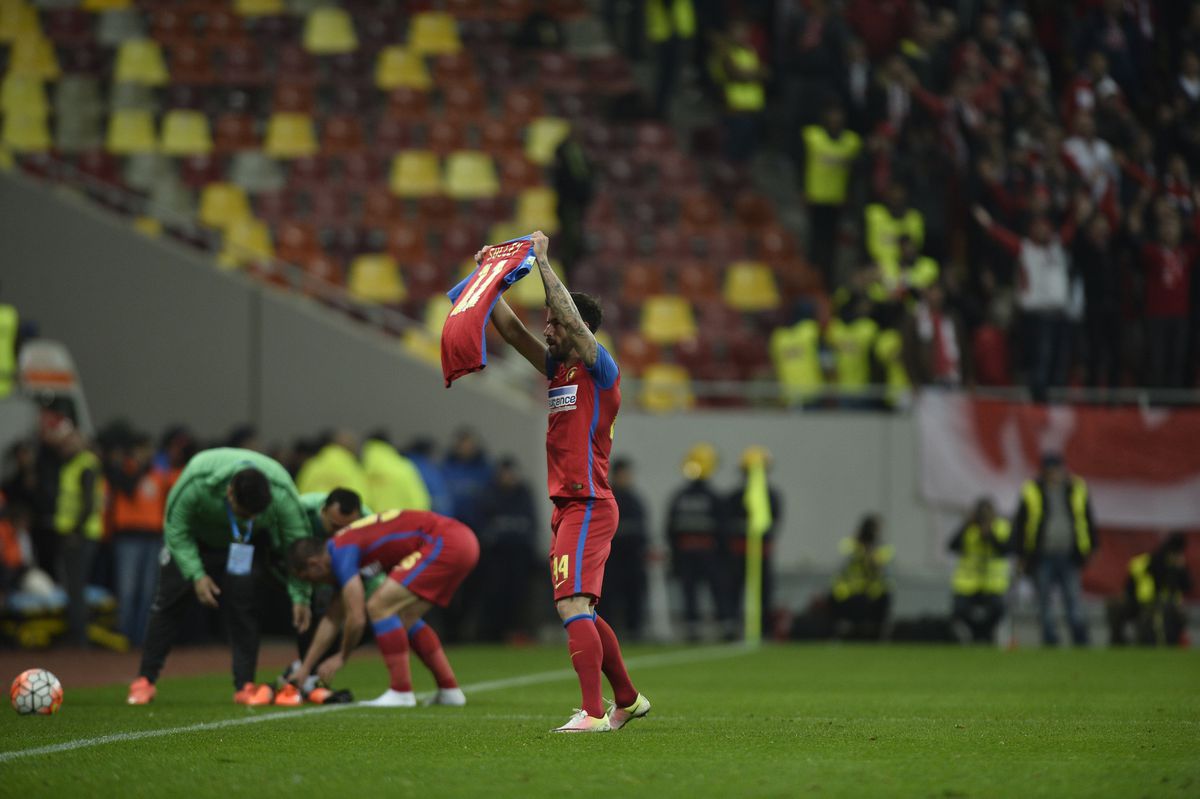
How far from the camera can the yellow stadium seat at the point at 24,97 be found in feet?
89.3

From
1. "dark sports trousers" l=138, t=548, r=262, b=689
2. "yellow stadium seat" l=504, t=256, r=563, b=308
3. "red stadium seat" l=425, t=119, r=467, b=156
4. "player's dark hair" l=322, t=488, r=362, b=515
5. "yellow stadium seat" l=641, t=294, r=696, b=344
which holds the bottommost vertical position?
"dark sports trousers" l=138, t=548, r=262, b=689

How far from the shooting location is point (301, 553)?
1109 cm

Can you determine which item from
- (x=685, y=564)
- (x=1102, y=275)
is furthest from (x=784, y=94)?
(x=685, y=564)

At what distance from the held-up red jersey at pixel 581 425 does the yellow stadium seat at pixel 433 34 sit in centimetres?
2020

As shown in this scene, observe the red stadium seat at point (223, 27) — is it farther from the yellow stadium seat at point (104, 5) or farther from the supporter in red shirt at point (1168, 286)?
the supporter in red shirt at point (1168, 286)

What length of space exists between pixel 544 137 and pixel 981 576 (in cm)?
999

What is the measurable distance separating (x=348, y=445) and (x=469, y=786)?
41.4 feet

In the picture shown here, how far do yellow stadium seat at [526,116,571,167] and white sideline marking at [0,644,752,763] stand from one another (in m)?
9.77

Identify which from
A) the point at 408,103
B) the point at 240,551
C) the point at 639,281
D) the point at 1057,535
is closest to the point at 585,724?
the point at 240,551

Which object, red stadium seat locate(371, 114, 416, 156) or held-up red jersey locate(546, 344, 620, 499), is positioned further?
red stadium seat locate(371, 114, 416, 156)

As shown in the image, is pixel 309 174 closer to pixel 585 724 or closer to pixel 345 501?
pixel 345 501

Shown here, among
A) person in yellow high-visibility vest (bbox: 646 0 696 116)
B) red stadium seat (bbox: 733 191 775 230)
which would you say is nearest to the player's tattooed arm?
red stadium seat (bbox: 733 191 775 230)

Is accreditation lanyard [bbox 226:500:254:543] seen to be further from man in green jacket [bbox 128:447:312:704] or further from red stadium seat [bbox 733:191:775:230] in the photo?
red stadium seat [bbox 733:191:775:230]

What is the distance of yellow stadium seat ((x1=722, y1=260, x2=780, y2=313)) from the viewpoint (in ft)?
83.0
